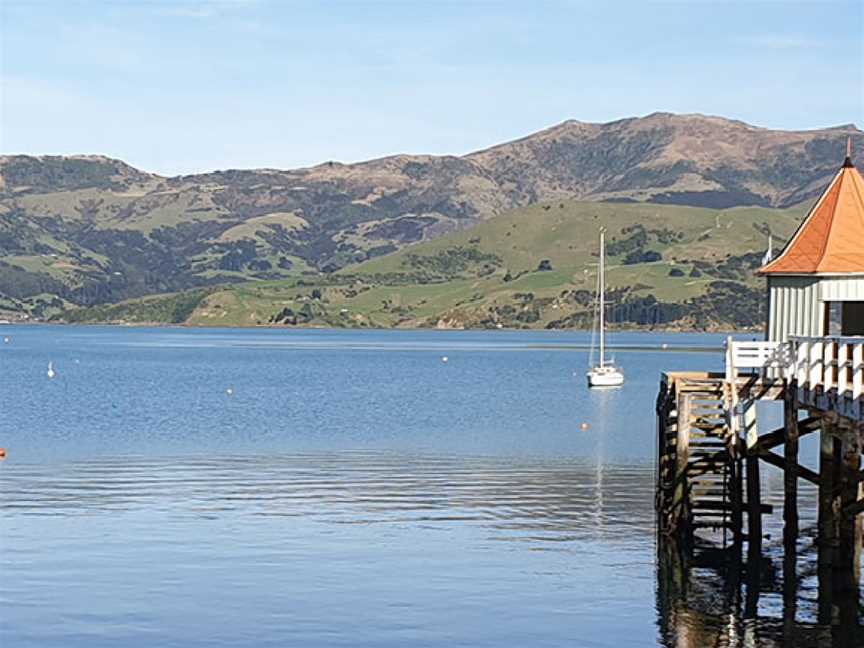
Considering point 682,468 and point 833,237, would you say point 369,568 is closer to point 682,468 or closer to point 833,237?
point 682,468

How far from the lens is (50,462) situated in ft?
247

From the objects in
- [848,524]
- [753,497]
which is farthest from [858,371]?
[753,497]

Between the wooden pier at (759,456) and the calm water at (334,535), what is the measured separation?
2149 millimetres

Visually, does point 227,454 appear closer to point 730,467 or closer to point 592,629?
point 730,467

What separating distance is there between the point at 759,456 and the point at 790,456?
113 cm

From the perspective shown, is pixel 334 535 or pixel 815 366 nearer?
pixel 815 366

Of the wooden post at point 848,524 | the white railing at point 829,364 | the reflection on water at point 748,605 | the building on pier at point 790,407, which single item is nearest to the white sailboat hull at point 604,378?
the building on pier at point 790,407

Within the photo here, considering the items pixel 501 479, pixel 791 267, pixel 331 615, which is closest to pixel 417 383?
pixel 501 479

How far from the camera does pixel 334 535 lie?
2009 inches

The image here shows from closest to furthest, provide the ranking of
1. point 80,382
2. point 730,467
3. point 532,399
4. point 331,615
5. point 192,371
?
point 331,615 < point 730,467 < point 532,399 < point 80,382 < point 192,371

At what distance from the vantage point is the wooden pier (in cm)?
4484

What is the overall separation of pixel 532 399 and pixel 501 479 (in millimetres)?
67201

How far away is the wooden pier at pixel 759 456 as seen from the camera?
4484 cm

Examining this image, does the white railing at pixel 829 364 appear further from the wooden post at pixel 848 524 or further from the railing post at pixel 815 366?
the wooden post at pixel 848 524
